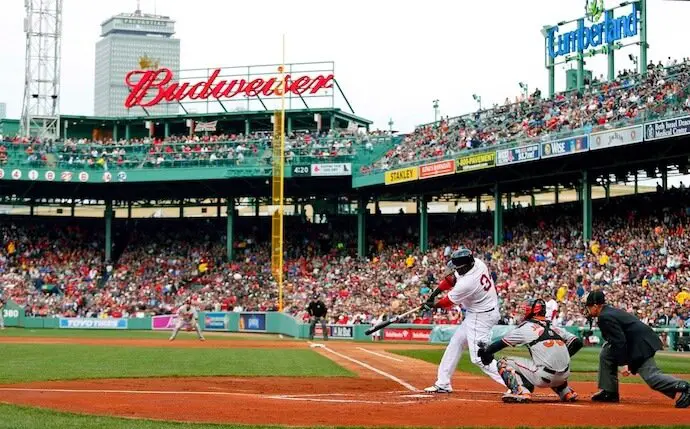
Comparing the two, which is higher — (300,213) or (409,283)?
(300,213)

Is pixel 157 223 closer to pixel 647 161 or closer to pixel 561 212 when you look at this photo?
pixel 561 212

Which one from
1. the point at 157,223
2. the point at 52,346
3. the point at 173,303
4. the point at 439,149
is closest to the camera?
the point at 52,346

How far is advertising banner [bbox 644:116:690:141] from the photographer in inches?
1352

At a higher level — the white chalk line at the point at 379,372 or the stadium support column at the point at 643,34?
the stadium support column at the point at 643,34

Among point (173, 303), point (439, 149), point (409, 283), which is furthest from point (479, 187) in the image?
point (173, 303)

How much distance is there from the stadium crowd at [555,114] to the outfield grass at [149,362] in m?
16.7

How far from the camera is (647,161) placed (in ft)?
129

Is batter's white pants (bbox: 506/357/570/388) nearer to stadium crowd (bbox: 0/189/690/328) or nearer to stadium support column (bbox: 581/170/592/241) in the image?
stadium crowd (bbox: 0/189/690/328)

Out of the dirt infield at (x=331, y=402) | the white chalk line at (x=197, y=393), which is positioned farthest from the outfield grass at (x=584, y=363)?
the white chalk line at (x=197, y=393)

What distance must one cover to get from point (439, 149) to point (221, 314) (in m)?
13.6

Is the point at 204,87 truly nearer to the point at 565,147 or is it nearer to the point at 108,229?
the point at 108,229

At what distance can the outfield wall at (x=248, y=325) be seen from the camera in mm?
40062

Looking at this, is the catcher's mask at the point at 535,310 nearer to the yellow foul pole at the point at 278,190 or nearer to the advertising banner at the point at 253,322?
the advertising banner at the point at 253,322

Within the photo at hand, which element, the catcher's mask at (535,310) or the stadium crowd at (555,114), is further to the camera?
the stadium crowd at (555,114)
